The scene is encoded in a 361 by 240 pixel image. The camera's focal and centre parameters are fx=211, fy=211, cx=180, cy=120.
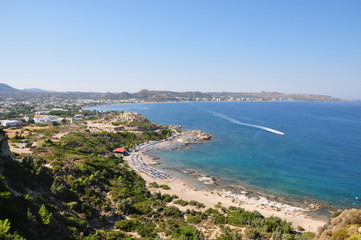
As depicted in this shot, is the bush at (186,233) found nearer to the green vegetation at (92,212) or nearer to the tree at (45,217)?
the green vegetation at (92,212)

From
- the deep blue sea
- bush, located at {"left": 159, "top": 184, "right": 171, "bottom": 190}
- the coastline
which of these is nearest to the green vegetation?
the coastline

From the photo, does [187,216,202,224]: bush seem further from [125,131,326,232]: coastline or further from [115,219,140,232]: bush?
[115,219,140,232]: bush

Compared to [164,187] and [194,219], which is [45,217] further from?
[164,187]

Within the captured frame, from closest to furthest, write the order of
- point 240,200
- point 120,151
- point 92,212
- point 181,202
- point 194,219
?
1. point 92,212
2. point 194,219
3. point 181,202
4. point 240,200
5. point 120,151

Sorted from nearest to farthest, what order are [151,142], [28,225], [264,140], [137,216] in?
1. [28,225]
2. [137,216]
3. [151,142]
4. [264,140]

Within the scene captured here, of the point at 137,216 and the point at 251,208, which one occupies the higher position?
the point at 137,216

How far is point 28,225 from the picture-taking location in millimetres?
10734

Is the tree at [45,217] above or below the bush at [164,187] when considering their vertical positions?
above

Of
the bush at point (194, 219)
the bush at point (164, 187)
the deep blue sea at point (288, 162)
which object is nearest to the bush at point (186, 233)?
the bush at point (194, 219)

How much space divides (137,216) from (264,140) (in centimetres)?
6152

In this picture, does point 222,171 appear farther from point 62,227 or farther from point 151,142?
point 62,227

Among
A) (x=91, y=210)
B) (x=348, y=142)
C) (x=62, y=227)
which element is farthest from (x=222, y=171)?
(x=348, y=142)

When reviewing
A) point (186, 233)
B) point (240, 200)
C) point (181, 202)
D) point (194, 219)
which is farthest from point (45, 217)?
point (240, 200)

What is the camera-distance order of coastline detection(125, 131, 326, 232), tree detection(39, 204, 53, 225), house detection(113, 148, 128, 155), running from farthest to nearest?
house detection(113, 148, 128, 155) → coastline detection(125, 131, 326, 232) → tree detection(39, 204, 53, 225)
